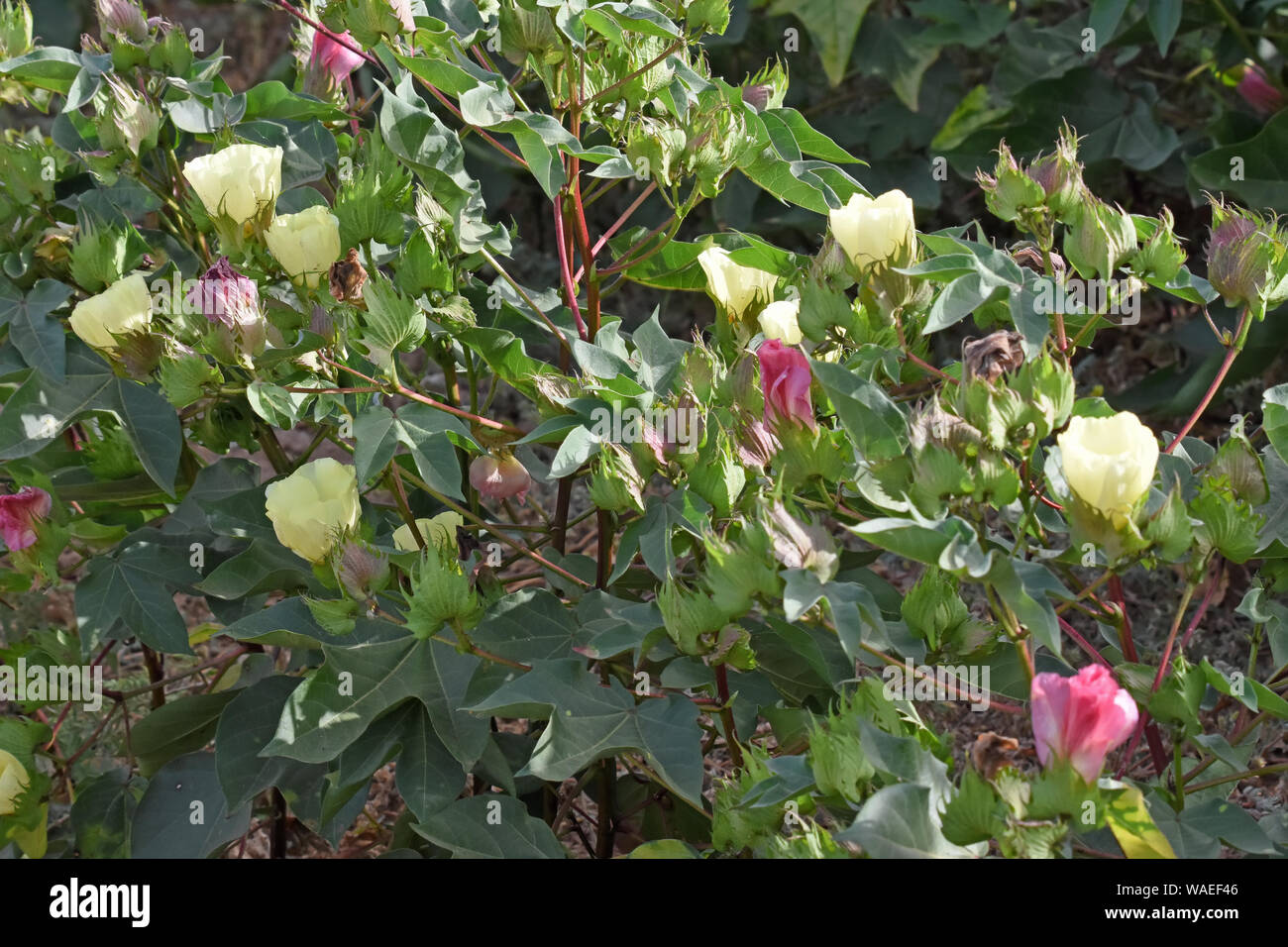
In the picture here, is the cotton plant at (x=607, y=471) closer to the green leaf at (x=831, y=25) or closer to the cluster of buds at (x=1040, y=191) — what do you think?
the cluster of buds at (x=1040, y=191)

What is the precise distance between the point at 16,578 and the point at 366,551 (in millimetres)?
437

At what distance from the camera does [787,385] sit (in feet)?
2.56

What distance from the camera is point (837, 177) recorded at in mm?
1048

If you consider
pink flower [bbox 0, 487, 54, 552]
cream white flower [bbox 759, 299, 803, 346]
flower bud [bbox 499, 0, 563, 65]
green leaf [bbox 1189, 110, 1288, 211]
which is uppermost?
flower bud [bbox 499, 0, 563, 65]

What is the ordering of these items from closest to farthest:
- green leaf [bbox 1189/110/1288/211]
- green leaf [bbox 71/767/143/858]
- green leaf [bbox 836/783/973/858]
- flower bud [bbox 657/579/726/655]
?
green leaf [bbox 836/783/973/858] < flower bud [bbox 657/579/726/655] < green leaf [bbox 71/767/143/858] < green leaf [bbox 1189/110/1288/211]

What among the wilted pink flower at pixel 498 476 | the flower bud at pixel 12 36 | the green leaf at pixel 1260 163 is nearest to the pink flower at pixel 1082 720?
the wilted pink flower at pixel 498 476

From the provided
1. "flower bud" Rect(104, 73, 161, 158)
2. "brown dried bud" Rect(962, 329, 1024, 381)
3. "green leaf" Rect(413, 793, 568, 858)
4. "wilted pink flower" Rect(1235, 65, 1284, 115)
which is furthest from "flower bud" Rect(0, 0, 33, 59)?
"wilted pink flower" Rect(1235, 65, 1284, 115)

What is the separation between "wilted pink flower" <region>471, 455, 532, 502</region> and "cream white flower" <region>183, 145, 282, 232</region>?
269mm

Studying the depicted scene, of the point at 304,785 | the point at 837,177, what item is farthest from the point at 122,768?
the point at 837,177

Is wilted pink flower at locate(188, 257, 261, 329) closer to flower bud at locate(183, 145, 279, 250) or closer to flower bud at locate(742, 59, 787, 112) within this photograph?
flower bud at locate(183, 145, 279, 250)

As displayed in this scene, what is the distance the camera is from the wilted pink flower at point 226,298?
859 millimetres

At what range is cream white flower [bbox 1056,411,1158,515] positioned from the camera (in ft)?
2.24

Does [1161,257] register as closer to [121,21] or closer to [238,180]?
[238,180]
